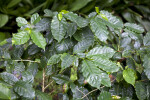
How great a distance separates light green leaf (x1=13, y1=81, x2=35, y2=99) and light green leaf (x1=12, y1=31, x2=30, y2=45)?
188 mm

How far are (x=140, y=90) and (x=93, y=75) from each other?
0.36 metres

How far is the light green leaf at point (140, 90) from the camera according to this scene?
0.79 meters

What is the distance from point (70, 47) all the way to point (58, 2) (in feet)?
5.02

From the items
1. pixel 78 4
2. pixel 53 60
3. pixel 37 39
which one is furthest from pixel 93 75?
pixel 78 4

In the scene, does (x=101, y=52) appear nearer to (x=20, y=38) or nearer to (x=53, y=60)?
(x=53, y=60)

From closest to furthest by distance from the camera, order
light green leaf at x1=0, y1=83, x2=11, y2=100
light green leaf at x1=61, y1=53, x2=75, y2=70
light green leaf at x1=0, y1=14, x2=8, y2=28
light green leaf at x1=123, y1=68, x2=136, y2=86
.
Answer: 1. light green leaf at x1=0, y1=83, x2=11, y2=100
2. light green leaf at x1=61, y1=53, x2=75, y2=70
3. light green leaf at x1=123, y1=68, x2=136, y2=86
4. light green leaf at x1=0, y1=14, x2=8, y2=28

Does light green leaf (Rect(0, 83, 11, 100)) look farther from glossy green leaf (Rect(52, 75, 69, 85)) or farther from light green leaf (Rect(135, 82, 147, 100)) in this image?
light green leaf (Rect(135, 82, 147, 100))

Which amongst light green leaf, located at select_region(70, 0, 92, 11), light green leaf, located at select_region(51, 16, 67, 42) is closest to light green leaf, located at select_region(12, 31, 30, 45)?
light green leaf, located at select_region(51, 16, 67, 42)

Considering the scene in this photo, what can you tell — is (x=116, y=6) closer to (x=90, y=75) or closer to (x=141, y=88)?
(x=141, y=88)

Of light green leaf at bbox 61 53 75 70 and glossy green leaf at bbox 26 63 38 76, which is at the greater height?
light green leaf at bbox 61 53 75 70

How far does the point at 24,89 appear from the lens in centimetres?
59

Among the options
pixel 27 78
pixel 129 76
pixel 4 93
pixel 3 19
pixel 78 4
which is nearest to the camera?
pixel 4 93

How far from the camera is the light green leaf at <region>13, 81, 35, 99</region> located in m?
0.58

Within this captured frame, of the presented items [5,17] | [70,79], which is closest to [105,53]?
[70,79]
